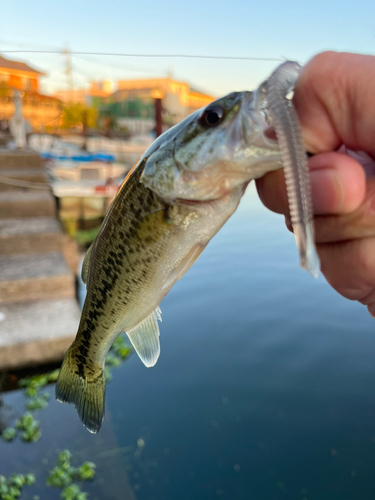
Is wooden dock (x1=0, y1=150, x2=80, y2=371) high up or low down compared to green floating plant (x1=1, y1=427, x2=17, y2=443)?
up

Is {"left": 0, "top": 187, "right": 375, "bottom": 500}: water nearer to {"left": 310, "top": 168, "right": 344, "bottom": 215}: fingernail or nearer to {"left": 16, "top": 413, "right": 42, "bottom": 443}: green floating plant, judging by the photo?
{"left": 16, "top": 413, "right": 42, "bottom": 443}: green floating plant

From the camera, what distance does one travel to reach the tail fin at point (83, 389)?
174 cm

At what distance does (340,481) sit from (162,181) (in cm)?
515

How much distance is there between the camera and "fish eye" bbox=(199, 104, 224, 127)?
125 cm

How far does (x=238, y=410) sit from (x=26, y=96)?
46.0 feet

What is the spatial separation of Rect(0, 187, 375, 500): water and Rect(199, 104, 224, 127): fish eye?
450 cm

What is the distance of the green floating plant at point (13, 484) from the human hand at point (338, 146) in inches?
178

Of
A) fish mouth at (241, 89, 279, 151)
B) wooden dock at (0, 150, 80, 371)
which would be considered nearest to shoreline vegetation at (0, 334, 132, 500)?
wooden dock at (0, 150, 80, 371)

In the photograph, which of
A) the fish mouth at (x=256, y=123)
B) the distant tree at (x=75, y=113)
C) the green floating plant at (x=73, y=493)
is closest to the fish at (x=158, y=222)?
the fish mouth at (x=256, y=123)

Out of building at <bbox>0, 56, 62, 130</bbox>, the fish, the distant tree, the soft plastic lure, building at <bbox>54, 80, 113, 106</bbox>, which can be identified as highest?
the soft plastic lure

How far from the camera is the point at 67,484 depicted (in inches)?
181

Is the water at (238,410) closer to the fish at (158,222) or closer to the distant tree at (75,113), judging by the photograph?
the fish at (158,222)

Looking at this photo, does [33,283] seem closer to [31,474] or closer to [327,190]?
[31,474]

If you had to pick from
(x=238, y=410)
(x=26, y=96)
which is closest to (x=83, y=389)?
(x=238, y=410)
